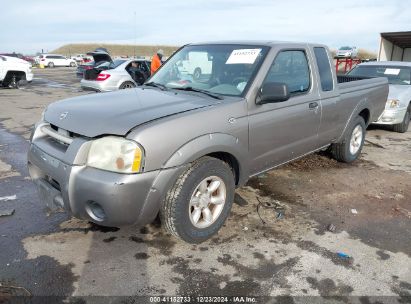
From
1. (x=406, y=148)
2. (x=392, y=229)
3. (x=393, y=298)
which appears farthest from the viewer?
(x=406, y=148)

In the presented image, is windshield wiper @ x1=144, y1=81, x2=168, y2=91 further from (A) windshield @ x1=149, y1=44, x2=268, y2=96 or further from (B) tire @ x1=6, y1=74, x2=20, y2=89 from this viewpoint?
(B) tire @ x1=6, y1=74, x2=20, y2=89

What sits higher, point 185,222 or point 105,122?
point 105,122

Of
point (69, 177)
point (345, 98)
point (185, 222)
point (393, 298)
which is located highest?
point (345, 98)

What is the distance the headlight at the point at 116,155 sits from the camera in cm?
270

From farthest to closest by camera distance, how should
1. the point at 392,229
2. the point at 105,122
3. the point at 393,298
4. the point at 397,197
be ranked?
the point at 397,197, the point at 392,229, the point at 105,122, the point at 393,298

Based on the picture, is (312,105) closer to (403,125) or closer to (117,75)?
(403,125)

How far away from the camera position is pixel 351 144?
565cm

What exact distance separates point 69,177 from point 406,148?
6298mm

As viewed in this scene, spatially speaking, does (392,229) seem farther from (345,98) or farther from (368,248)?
(345,98)

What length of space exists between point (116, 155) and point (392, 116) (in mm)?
6868

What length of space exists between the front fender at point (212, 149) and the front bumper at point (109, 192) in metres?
0.09

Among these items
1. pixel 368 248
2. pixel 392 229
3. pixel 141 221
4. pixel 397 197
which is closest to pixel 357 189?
pixel 397 197

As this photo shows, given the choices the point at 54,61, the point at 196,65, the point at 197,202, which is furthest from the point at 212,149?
the point at 54,61

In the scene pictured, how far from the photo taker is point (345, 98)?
5020 mm
